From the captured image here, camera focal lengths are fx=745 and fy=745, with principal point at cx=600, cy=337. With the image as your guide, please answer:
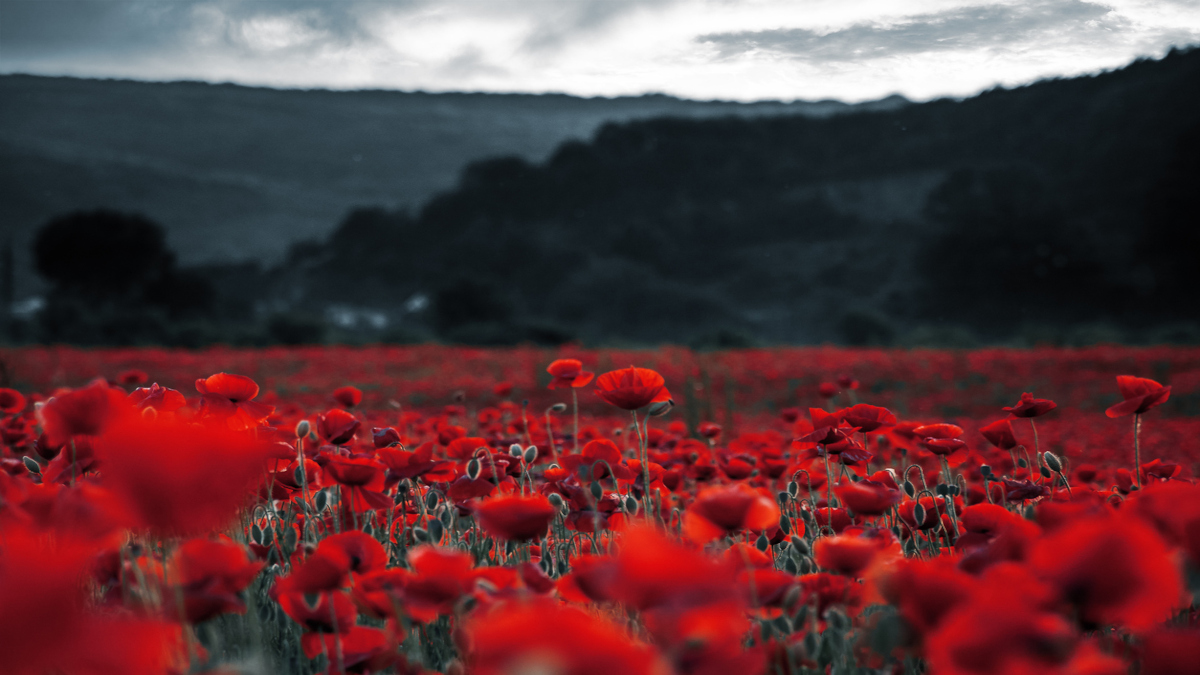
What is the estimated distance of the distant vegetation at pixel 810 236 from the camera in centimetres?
3088

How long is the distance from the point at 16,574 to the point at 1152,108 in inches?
1803

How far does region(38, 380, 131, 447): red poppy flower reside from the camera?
1091 mm

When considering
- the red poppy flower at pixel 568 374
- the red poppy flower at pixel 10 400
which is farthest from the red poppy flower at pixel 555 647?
the red poppy flower at pixel 10 400

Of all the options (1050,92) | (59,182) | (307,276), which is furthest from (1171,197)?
(59,182)

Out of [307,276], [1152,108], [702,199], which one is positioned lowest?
[307,276]

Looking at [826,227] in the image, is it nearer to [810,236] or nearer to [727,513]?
[810,236]

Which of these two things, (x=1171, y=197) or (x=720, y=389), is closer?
(x=720, y=389)

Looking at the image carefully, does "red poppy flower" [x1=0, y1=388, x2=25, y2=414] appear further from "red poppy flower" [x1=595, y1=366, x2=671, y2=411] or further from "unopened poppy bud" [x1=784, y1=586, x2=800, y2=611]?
"unopened poppy bud" [x1=784, y1=586, x2=800, y2=611]

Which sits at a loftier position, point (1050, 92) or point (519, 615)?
point (1050, 92)

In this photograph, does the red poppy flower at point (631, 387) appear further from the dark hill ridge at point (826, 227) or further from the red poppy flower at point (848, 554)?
the dark hill ridge at point (826, 227)

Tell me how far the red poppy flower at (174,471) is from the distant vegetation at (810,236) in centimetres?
1922

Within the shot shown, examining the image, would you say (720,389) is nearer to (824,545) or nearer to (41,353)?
(824,545)

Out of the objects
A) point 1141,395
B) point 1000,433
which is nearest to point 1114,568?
point 1141,395

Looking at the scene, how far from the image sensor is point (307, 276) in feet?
160
